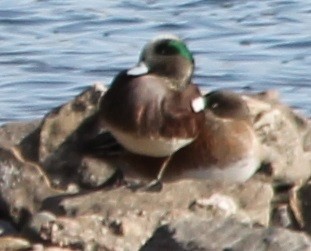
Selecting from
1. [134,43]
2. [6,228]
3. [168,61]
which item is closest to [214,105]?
[168,61]

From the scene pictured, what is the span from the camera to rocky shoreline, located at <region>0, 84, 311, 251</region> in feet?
19.0

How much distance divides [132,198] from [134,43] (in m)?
6.00

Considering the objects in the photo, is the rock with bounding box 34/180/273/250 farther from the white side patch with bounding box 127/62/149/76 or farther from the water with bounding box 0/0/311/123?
the water with bounding box 0/0/311/123

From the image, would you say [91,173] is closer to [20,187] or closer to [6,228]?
[20,187]

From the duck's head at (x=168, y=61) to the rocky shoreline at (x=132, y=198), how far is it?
1.22 ft

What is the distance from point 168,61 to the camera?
24.8ft

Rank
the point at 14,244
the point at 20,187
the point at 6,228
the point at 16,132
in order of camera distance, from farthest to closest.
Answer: the point at 16,132, the point at 20,187, the point at 6,228, the point at 14,244

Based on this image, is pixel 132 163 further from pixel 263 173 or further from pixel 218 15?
pixel 218 15

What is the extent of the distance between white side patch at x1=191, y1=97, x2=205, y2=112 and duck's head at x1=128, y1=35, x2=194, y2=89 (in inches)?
4.6

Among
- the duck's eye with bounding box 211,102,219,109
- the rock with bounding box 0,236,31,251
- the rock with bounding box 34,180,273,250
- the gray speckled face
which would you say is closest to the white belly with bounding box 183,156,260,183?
the rock with bounding box 34,180,273,250

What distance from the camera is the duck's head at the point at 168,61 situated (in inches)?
296

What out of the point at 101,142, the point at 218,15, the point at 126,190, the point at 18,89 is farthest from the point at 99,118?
the point at 218,15

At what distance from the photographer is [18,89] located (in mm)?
11523

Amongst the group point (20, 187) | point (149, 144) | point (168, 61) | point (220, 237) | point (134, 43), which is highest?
point (168, 61)
